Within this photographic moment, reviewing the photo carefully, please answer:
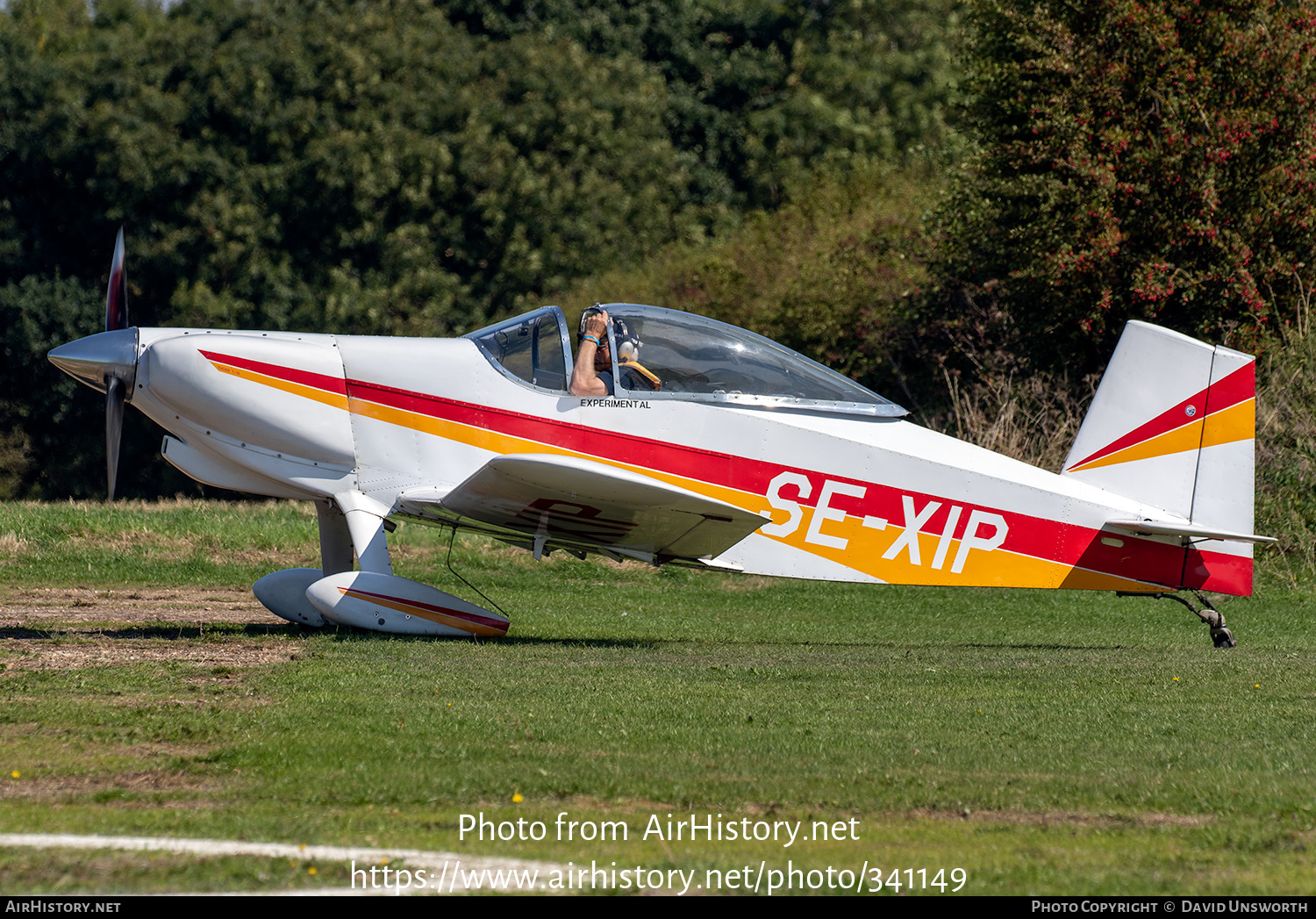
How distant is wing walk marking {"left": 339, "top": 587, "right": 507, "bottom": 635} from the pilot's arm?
5.80 feet

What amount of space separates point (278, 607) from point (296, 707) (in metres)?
3.51

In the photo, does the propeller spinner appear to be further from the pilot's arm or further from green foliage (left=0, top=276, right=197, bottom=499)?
green foliage (left=0, top=276, right=197, bottom=499)

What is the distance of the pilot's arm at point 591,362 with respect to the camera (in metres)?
8.86

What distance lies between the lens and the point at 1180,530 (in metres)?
9.12

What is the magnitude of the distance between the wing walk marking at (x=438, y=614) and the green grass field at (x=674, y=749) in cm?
19

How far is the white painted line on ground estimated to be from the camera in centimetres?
365

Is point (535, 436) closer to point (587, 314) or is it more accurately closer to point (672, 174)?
point (587, 314)

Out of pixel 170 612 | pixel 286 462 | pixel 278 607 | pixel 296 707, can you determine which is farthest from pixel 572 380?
pixel 170 612

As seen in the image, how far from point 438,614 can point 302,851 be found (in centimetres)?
517

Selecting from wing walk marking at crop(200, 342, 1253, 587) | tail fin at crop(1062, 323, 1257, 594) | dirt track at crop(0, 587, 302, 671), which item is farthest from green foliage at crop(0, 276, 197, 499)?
tail fin at crop(1062, 323, 1257, 594)

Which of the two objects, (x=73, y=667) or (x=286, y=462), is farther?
(x=286, y=462)

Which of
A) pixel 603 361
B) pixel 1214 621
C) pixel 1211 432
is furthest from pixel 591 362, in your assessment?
pixel 1214 621

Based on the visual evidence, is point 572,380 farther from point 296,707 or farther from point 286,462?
point 296,707
